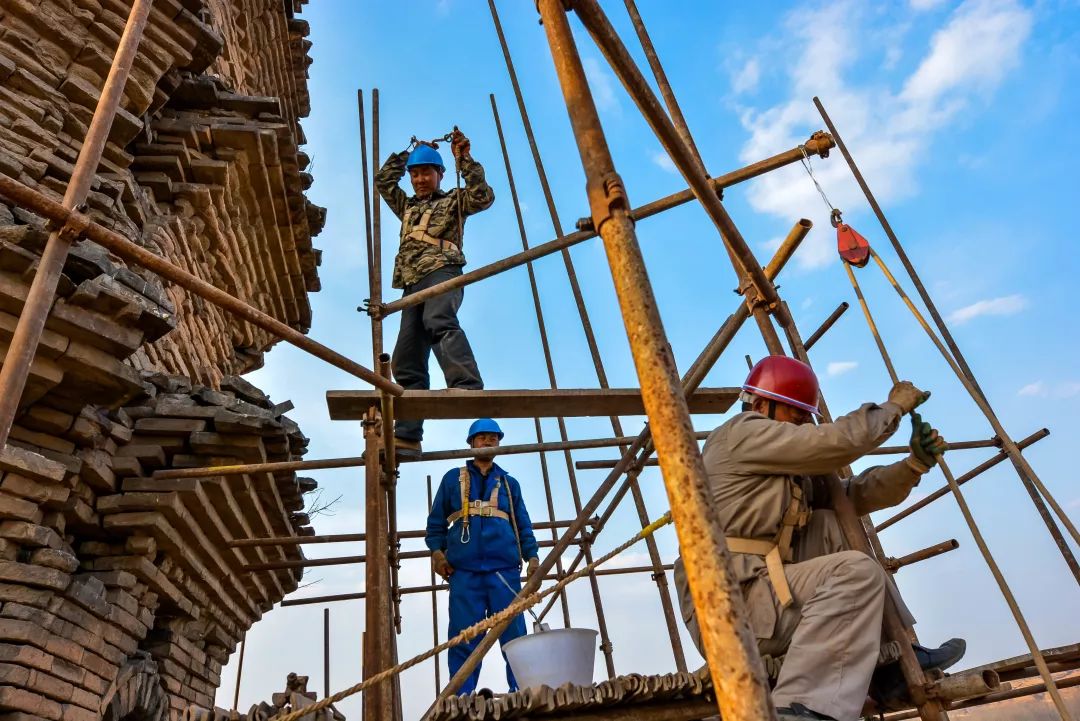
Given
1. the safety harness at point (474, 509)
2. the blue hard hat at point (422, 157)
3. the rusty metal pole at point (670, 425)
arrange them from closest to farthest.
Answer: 1. the rusty metal pole at point (670, 425)
2. the safety harness at point (474, 509)
3. the blue hard hat at point (422, 157)

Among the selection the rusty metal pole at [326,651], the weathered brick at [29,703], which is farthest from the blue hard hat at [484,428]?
the rusty metal pole at [326,651]

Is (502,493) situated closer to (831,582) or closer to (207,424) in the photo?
(207,424)

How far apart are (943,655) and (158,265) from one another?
344cm

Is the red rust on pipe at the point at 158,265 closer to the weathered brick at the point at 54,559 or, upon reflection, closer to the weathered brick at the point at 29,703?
the weathered brick at the point at 54,559

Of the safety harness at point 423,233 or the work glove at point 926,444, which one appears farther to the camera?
the safety harness at point 423,233

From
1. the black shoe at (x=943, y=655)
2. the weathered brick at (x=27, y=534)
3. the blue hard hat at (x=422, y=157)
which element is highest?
the blue hard hat at (x=422, y=157)

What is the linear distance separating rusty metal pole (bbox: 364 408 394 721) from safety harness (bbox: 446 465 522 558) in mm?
1601

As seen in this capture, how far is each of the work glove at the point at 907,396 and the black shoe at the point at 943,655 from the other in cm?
88

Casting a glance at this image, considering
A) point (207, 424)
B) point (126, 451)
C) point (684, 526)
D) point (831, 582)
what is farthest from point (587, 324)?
point (684, 526)

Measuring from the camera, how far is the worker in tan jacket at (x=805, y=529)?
2.62m

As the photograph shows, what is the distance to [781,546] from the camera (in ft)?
9.80

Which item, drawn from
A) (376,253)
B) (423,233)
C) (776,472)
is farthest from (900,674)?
(423,233)

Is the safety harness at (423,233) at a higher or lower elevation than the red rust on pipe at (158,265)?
higher

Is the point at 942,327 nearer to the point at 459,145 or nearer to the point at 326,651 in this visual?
the point at 459,145
